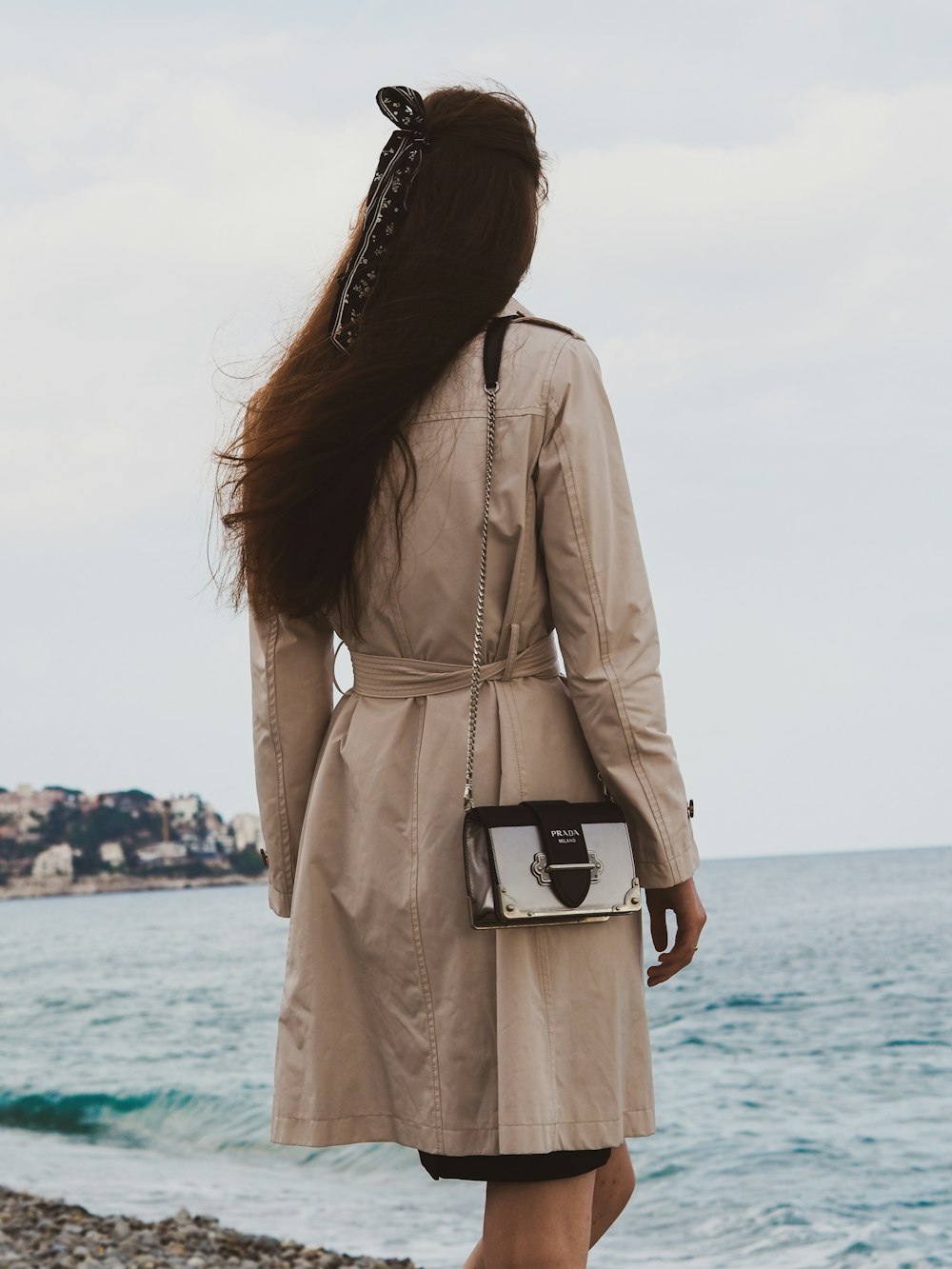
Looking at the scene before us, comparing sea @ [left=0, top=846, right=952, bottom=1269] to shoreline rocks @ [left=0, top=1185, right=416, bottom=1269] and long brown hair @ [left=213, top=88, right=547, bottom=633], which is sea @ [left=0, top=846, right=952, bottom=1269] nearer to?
shoreline rocks @ [left=0, top=1185, right=416, bottom=1269]

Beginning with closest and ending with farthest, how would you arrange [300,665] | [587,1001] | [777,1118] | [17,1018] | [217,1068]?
[587,1001] < [300,665] < [777,1118] < [217,1068] < [17,1018]

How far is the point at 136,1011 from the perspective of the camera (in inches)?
668

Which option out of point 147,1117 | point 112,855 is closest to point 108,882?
point 112,855

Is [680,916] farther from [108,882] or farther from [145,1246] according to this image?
[108,882]

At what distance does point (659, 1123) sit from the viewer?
28.7ft

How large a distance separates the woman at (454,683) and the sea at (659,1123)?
3.12 meters

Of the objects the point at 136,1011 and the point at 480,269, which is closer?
the point at 480,269

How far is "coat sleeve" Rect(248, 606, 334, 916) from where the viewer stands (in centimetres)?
201

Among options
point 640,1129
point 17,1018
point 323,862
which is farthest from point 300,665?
point 17,1018

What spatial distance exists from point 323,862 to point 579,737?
0.42 m

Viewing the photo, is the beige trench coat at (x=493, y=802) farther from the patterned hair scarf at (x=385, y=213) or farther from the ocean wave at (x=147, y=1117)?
the ocean wave at (x=147, y=1117)

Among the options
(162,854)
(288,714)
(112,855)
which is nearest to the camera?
(288,714)

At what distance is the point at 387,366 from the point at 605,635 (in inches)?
19.0

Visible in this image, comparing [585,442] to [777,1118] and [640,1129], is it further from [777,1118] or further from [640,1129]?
[777,1118]
